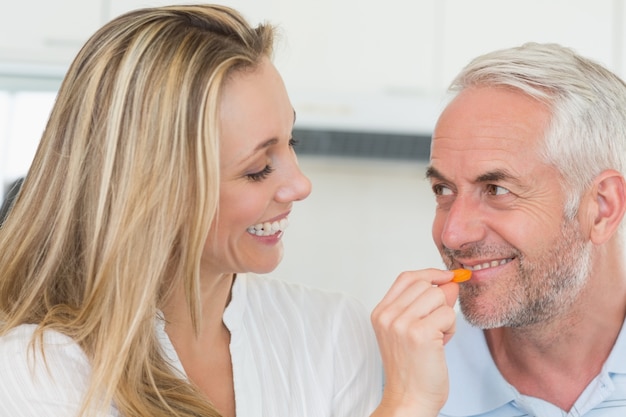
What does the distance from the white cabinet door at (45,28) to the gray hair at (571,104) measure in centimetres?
157

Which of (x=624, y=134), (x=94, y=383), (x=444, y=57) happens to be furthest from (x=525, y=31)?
(x=94, y=383)

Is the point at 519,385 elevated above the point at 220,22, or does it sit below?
below

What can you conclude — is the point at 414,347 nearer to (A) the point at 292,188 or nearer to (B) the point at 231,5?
(A) the point at 292,188

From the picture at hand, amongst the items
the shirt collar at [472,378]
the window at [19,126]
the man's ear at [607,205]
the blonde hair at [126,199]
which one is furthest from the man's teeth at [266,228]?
the window at [19,126]

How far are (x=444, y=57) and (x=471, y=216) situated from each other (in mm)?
1619

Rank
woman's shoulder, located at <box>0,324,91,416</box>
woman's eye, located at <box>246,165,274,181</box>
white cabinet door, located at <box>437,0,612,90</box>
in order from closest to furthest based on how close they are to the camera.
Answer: woman's shoulder, located at <box>0,324,91,416</box> → woman's eye, located at <box>246,165,274,181</box> → white cabinet door, located at <box>437,0,612,90</box>

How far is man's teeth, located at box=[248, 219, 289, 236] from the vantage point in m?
1.47

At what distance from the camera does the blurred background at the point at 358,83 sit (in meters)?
2.88

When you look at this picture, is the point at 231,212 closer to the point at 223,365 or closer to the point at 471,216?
the point at 223,365

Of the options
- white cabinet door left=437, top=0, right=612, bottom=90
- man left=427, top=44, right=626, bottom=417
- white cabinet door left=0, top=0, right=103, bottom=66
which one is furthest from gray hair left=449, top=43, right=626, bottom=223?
white cabinet door left=0, top=0, right=103, bottom=66

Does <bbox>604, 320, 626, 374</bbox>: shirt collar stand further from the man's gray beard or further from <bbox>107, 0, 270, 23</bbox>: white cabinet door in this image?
<bbox>107, 0, 270, 23</bbox>: white cabinet door

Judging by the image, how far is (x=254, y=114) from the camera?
55.6 inches

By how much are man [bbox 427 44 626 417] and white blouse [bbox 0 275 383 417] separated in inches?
7.2

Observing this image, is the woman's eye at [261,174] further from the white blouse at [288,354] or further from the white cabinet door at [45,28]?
the white cabinet door at [45,28]
